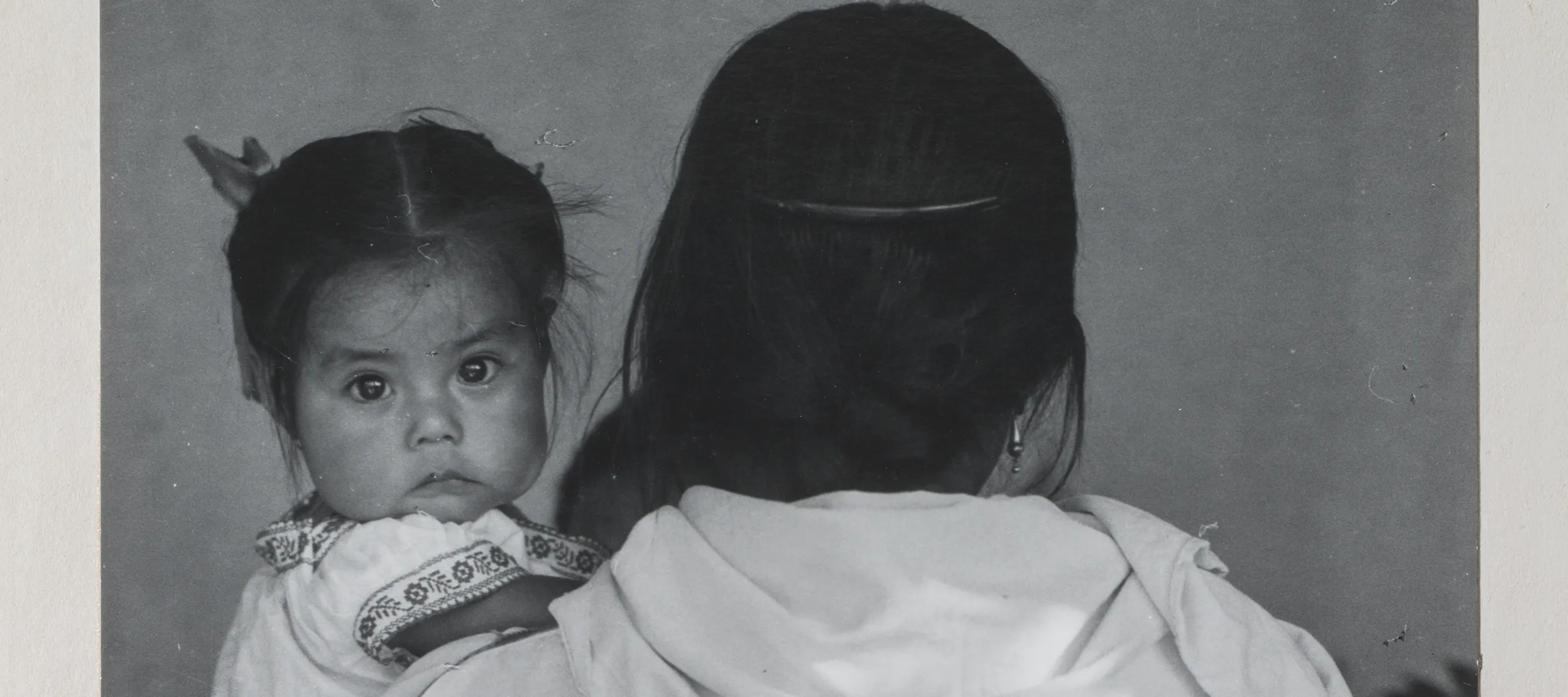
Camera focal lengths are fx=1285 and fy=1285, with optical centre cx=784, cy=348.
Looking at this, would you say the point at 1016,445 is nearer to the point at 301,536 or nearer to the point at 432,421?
the point at 432,421

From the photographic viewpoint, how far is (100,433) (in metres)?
1.81

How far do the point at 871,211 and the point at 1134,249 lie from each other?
449 millimetres

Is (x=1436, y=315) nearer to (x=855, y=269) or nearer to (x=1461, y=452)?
(x=1461, y=452)

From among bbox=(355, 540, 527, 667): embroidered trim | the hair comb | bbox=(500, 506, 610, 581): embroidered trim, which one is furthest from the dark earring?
bbox=(355, 540, 527, 667): embroidered trim

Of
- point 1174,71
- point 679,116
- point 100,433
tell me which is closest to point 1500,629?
point 1174,71

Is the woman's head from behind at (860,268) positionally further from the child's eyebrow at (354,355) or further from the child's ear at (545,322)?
the child's eyebrow at (354,355)

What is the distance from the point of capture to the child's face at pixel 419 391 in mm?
1659

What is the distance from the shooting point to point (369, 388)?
65.5 inches

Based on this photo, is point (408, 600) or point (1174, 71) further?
point (1174, 71)

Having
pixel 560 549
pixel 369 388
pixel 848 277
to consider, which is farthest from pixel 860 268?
pixel 369 388

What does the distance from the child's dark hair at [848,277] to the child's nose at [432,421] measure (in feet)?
0.58

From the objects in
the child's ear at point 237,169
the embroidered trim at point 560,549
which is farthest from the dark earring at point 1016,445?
the child's ear at point 237,169

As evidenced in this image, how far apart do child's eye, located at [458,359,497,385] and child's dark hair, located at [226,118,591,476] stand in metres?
0.08

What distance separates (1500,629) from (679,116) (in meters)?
1.38
